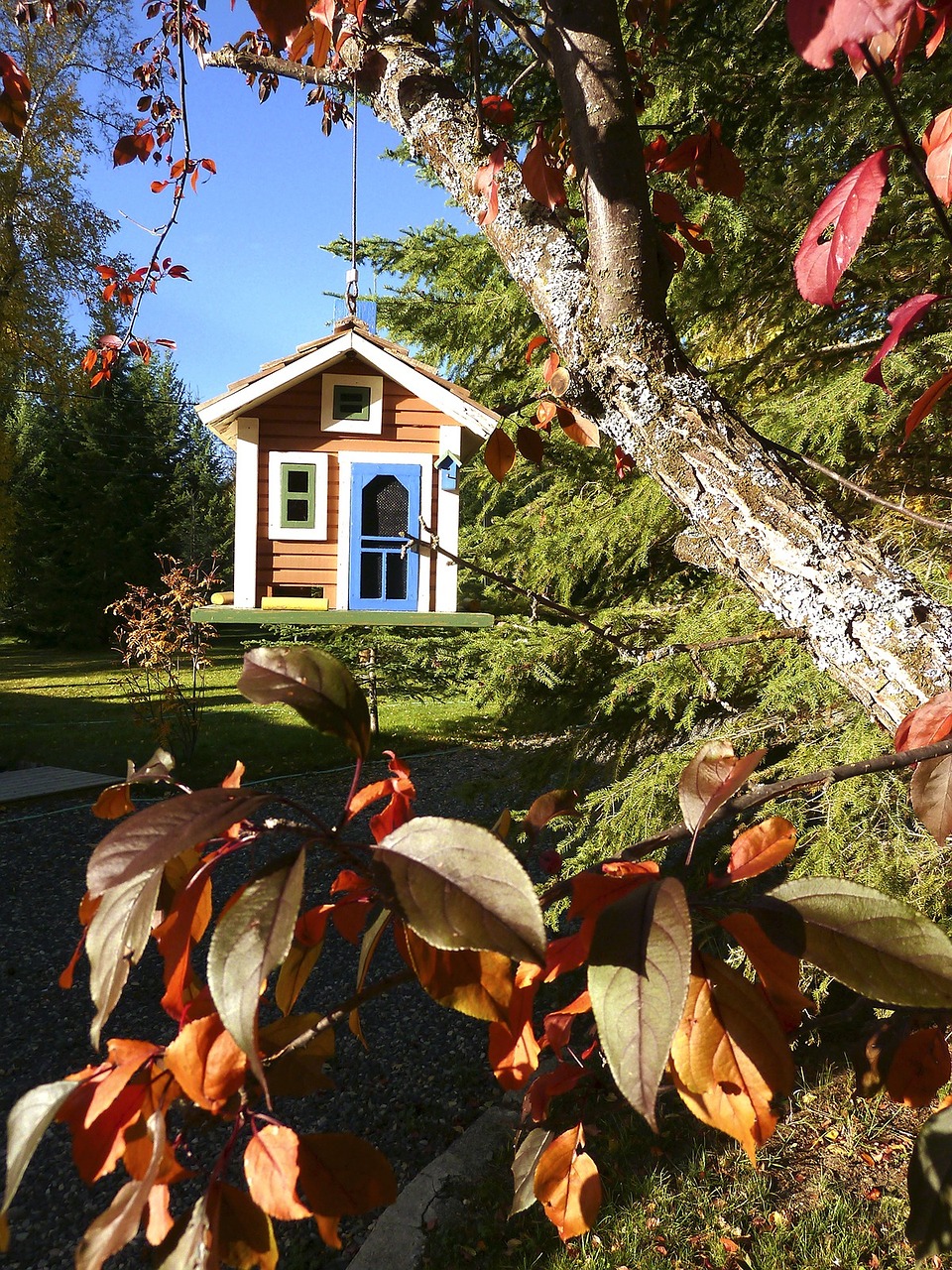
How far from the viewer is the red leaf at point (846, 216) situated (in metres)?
0.63

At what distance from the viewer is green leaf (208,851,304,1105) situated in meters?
0.38

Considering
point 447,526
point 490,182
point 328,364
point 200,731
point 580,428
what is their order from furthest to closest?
point 200,731 < point 447,526 < point 328,364 < point 580,428 < point 490,182

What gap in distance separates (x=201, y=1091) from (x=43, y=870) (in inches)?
267

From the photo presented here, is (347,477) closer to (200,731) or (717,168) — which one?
(717,168)

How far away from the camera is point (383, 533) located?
2.73 metres

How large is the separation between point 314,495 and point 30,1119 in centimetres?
243

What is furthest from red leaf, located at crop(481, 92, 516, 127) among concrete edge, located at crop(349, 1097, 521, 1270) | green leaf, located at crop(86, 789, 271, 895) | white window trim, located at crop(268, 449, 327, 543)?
concrete edge, located at crop(349, 1097, 521, 1270)

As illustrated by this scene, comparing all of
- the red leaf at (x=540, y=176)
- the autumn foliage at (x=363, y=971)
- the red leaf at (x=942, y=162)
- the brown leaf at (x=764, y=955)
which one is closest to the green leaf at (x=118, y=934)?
the autumn foliage at (x=363, y=971)

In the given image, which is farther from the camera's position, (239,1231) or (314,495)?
(314,495)

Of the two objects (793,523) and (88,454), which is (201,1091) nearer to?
(793,523)

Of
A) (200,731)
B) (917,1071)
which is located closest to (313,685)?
(917,1071)

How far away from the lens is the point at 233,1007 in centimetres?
39

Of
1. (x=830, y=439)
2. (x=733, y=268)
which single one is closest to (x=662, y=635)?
(x=830, y=439)

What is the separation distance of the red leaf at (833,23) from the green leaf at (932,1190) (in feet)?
2.21
